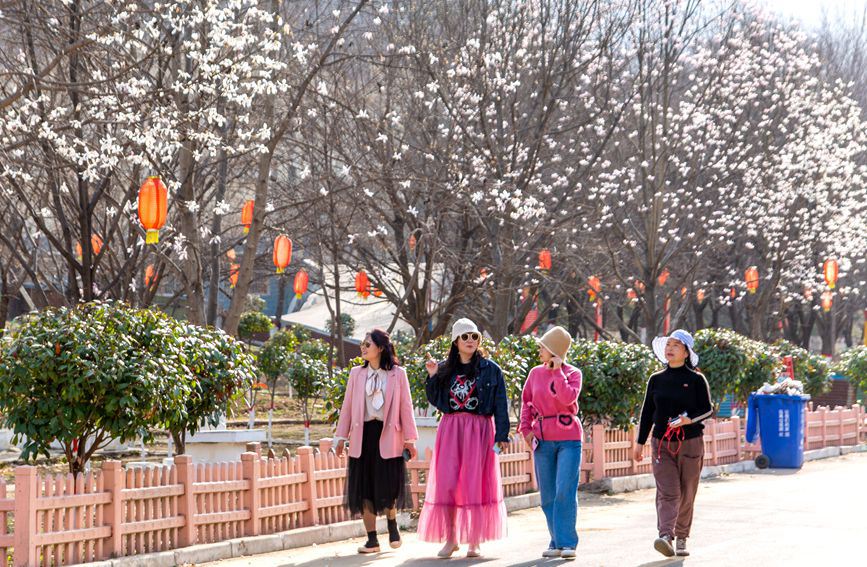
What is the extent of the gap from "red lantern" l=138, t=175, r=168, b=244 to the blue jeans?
6412mm

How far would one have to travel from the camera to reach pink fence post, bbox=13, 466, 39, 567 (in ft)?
26.9

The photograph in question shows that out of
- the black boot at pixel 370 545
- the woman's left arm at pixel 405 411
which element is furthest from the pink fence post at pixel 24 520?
the woman's left arm at pixel 405 411

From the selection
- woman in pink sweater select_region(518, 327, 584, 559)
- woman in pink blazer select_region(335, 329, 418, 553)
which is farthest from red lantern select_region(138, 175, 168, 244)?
woman in pink sweater select_region(518, 327, 584, 559)

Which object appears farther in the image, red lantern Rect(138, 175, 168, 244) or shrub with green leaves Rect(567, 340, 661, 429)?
shrub with green leaves Rect(567, 340, 661, 429)

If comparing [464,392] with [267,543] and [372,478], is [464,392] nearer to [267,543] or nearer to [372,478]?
[372,478]

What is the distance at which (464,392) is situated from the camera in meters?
9.82

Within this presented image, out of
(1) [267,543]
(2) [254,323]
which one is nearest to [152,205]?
(1) [267,543]

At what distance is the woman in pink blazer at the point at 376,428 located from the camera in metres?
9.86

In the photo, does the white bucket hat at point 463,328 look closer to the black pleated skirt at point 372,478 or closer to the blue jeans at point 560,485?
the black pleated skirt at point 372,478

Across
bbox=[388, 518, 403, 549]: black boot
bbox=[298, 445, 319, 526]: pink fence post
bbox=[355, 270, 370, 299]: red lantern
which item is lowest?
bbox=[388, 518, 403, 549]: black boot

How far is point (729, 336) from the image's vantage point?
20797mm

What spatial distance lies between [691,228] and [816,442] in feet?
30.3

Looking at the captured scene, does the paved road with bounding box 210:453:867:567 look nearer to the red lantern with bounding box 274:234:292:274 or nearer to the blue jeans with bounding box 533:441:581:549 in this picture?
the blue jeans with bounding box 533:441:581:549

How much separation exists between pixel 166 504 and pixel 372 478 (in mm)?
1653
